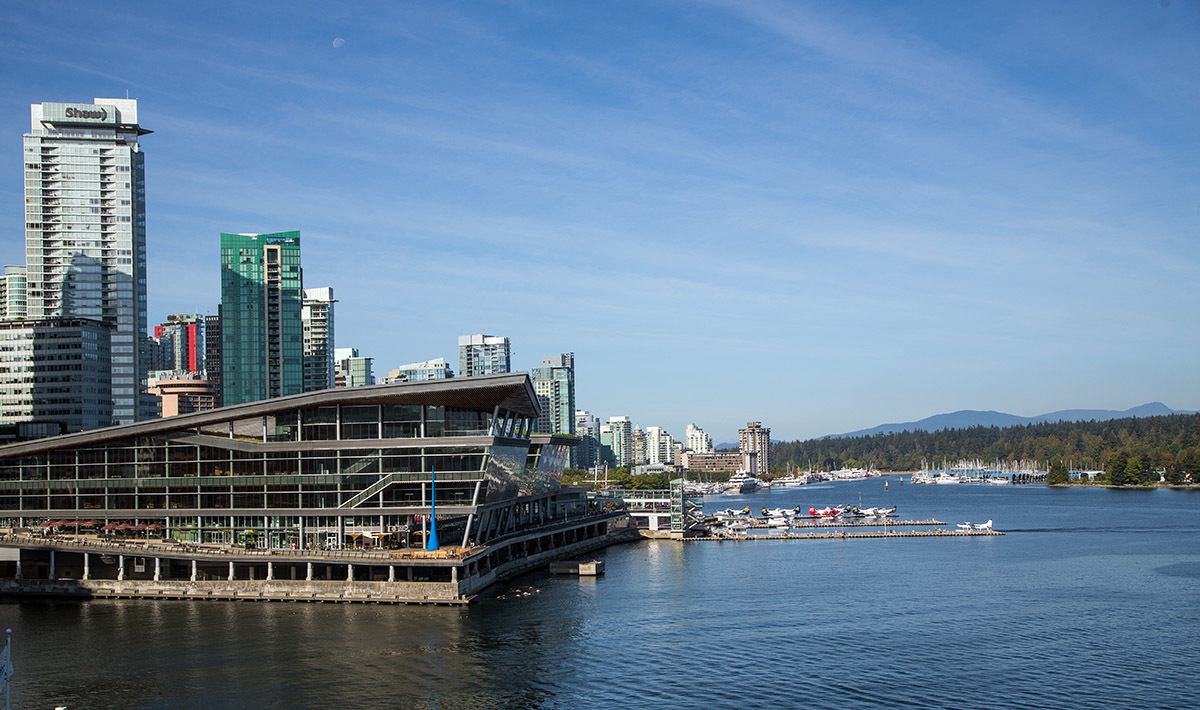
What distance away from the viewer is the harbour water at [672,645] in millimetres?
51844

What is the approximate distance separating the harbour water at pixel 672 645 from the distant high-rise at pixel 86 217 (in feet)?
270

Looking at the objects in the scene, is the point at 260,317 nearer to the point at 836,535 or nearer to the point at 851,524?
the point at 836,535

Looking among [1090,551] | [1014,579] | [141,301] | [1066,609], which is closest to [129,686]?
[1066,609]

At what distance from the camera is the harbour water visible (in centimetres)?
5184

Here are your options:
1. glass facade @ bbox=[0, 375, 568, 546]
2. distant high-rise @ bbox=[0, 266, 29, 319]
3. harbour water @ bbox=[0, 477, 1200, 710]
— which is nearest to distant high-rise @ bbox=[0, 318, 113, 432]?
distant high-rise @ bbox=[0, 266, 29, 319]

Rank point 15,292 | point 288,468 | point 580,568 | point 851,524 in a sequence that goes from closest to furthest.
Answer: point 288,468 < point 580,568 < point 851,524 < point 15,292

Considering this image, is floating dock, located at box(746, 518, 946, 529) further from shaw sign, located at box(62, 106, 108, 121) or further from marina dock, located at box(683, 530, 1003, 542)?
shaw sign, located at box(62, 106, 108, 121)

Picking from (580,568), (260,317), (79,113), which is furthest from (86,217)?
(580,568)

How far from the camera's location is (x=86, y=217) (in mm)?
152500

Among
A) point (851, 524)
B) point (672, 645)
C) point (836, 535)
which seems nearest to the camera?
point (672, 645)

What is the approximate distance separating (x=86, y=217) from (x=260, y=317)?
34.6 m

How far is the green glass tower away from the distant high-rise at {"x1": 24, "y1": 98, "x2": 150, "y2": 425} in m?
24.0

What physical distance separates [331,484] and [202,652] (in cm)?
2637

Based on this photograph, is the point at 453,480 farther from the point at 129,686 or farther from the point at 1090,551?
the point at 1090,551
